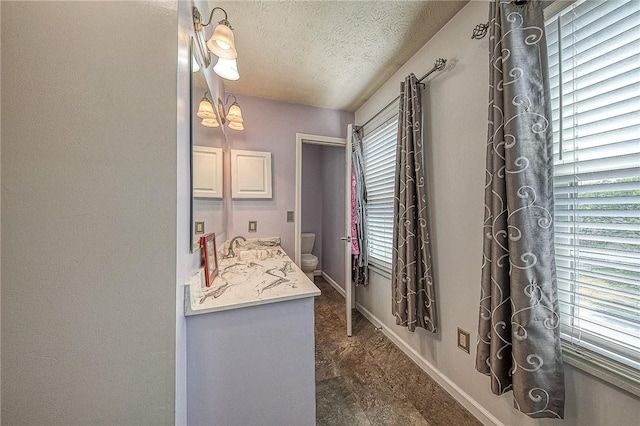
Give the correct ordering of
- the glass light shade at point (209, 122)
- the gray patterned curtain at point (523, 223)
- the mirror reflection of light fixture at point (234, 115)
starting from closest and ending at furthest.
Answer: the gray patterned curtain at point (523, 223) < the glass light shade at point (209, 122) < the mirror reflection of light fixture at point (234, 115)

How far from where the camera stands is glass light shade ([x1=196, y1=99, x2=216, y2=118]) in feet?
3.91

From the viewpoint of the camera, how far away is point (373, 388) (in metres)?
1.49

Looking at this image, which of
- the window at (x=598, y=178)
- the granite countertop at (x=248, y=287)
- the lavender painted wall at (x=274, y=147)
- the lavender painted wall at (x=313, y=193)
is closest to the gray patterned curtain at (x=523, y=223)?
the window at (x=598, y=178)

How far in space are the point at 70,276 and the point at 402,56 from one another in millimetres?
2234

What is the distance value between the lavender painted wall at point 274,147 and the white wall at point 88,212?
5.13 ft

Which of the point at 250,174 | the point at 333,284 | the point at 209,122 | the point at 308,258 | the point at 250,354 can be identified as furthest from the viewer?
the point at 333,284

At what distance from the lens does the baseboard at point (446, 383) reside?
122 cm

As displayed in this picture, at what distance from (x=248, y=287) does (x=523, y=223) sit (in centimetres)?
124

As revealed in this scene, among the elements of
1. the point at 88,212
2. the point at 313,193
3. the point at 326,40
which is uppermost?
the point at 326,40

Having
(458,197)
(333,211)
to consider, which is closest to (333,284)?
(333,211)

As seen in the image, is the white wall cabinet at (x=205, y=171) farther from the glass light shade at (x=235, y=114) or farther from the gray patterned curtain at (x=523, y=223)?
the gray patterned curtain at (x=523, y=223)

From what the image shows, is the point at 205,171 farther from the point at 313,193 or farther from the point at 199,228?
the point at 313,193

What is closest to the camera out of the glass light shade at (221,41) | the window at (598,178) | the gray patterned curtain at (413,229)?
the window at (598,178)

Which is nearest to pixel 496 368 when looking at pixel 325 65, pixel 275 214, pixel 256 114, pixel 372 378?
pixel 372 378
